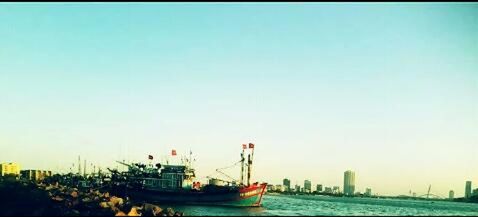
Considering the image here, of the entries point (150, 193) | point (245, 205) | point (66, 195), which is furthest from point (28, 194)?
point (245, 205)

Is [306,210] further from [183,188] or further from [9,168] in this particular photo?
[9,168]

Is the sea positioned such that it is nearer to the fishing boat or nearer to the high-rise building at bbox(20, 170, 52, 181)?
the fishing boat

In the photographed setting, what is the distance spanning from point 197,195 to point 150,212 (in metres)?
28.2

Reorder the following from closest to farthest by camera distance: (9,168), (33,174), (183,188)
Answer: (183,188)
(33,174)
(9,168)

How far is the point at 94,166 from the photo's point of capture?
15075 centimetres

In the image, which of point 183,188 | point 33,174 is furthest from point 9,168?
point 183,188

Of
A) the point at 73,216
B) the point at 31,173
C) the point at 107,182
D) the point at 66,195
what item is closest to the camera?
the point at 73,216

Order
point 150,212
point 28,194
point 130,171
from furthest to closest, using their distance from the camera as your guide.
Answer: point 130,171
point 28,194
point 150,212

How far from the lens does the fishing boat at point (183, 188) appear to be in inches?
2704

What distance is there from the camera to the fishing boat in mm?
68688

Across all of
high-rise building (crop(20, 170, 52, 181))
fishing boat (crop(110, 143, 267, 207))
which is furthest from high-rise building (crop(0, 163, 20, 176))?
fishing boat (crop(110, 143, 267, 207))

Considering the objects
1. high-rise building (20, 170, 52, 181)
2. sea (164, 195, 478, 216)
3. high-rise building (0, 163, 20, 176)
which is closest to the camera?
sea (164, 195, 478, 216)

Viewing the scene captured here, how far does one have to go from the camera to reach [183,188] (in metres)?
74.1

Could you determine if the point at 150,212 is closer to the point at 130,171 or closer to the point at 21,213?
the point at 21,213
